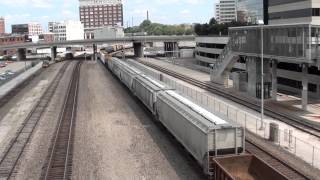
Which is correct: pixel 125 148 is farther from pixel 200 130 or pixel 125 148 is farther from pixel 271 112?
pixel 271 112

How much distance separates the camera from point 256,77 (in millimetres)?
54219

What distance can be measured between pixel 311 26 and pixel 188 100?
15843 millimetres

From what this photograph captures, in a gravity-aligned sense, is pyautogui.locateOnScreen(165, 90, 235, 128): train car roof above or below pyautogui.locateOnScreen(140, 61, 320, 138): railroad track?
above

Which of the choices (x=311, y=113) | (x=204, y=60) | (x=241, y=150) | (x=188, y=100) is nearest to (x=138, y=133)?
(x=188, y=100)

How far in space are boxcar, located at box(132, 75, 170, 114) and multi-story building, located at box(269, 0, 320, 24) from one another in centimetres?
2627

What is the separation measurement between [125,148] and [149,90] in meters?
9.41

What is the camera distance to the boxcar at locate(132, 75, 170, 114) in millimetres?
38656

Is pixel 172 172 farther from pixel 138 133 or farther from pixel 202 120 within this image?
pixel 138 133

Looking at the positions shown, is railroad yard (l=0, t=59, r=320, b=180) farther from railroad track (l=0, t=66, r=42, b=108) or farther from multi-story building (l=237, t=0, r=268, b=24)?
multi-story building (l=237, t=0, r=268, b=24)

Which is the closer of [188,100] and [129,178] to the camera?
[129,178]

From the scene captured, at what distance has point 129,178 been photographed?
25484 mm

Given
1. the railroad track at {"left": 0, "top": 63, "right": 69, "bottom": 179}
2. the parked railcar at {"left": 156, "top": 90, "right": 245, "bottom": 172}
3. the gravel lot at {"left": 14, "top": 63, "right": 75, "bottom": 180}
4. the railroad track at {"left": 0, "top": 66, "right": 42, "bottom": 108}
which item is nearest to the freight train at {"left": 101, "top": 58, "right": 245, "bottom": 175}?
the parked railcar at {"left": 156, "top": 90, "right": 245, "bottom": 172}

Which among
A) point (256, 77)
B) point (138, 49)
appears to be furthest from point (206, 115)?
point (138, 49)

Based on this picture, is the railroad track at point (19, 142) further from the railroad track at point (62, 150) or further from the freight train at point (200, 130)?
the freight train at point (200, 130)
